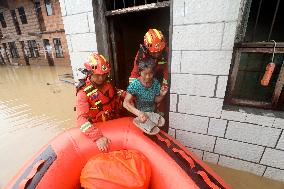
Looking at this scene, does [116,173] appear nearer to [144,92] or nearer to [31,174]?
[31,174]

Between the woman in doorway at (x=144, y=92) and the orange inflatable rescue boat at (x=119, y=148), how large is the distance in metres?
0.20

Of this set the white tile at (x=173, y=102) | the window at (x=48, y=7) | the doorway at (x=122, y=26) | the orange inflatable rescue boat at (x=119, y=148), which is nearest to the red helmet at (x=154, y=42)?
the doorway at (x=122, y=26)

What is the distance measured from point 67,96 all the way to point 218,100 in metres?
5.01

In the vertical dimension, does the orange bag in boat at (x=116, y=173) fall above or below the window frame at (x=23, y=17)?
below

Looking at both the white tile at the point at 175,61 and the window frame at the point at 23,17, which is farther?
the window frame at the point at 23,17

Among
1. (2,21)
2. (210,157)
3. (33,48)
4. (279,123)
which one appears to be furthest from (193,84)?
(2,21)

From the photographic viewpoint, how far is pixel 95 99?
236cm

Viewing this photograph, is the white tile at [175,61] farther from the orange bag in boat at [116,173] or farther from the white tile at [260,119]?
the orange bag in boat at [116,173]

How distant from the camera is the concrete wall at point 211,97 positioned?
195 centimetres

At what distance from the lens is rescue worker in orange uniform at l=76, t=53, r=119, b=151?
2023 millimetres

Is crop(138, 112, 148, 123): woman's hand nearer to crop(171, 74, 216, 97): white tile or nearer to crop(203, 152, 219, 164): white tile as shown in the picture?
crop(171, 74, 216, 97): white tile

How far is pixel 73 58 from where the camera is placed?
3148 mm

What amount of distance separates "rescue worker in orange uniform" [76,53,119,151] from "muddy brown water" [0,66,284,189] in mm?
1633

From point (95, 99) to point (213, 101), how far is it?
147cm
